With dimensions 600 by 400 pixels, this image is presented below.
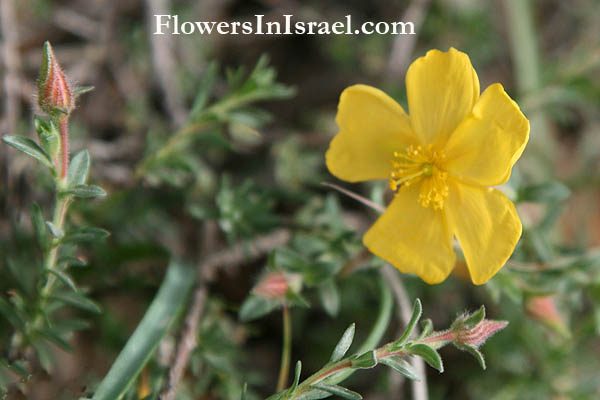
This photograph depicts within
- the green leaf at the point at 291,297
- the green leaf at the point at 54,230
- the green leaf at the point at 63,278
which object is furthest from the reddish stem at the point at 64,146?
the green leaf at the point at 291,297

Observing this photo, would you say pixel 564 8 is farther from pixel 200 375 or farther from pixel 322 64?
pixel 200 375

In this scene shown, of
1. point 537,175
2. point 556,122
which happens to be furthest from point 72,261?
point 556,122

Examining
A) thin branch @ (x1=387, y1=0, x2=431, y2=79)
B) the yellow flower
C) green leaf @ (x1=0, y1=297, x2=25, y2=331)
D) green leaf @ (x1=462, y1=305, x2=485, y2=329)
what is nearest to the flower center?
the yellow flower

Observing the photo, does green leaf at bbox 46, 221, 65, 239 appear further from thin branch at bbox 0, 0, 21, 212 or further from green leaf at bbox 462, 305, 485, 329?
green leaf at bbox 462, 305, 485, 329

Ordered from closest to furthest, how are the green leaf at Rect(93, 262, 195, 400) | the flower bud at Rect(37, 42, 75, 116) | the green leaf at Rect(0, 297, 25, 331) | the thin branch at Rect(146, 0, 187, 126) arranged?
the flower bud at Rect(37, 42, 75, 116) → the green leaf at Rect(93, 262, 195, 400) → the green leaf at Rect(0, 297, 25, 331) → the thin branch at Rect(146, 0, 187, 126)

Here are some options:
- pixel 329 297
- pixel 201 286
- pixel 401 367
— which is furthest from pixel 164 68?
pixel 401 367

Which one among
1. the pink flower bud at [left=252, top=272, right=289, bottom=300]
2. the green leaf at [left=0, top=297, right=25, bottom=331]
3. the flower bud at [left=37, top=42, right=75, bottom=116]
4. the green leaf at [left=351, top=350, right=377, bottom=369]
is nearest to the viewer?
the green leaf at [left=351, top=350, right=377, bottom=369]
